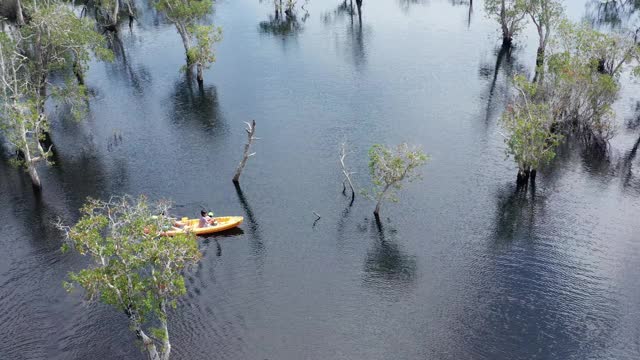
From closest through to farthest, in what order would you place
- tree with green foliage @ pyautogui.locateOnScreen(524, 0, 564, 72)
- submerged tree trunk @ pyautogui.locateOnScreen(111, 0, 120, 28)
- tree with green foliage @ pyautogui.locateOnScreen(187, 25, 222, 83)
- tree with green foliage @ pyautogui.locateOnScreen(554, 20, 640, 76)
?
1. tree with green foliage @ pyautogui.locateOnScreen(554, 20, 640, 76)
2. tree with green foliage @ pyautogui.locateOnScreen(187, 25, 222, 83)
3. tree with green foliage @ pyautogui.locateOnScreen(524, 0, 564, 72)
4. submerged tree trunk @ pyautogui.locateOnScreen(111, 0, 120, 28)

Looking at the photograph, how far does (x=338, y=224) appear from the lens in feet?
184

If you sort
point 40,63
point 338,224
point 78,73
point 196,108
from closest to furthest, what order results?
1. point 338,224
2. point 40,63
3. point 196,108
4. point 78,73

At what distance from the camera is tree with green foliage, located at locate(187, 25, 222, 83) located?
83.9 meters

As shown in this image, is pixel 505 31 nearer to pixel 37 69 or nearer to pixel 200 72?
pixel 200 72

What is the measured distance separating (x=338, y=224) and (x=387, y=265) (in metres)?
7.09

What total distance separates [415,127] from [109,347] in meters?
45.3

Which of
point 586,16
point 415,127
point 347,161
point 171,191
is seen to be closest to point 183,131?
point 171,191

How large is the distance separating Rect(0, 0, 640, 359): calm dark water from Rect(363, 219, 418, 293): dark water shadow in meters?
0.17

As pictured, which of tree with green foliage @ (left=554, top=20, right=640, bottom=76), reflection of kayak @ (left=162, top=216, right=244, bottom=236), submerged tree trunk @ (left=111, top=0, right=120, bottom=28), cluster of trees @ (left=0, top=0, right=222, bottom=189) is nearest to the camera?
reflection of kayak @ (left=162, top=216, right=244, bottom=236)

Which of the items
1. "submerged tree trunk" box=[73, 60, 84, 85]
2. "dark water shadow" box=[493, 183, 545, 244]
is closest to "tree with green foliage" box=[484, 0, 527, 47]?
"dark water shadow" box=[493, 183, 545, 244]

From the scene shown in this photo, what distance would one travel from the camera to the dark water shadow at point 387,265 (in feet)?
159

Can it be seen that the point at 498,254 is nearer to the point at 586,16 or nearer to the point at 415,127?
the point at 415,127

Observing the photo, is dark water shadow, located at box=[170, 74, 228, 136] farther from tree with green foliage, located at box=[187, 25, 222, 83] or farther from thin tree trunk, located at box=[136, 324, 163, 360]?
thin tree trunk, located at box=[136, 324, 163, 360]

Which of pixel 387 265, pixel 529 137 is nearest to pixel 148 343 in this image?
pixel 387 265
